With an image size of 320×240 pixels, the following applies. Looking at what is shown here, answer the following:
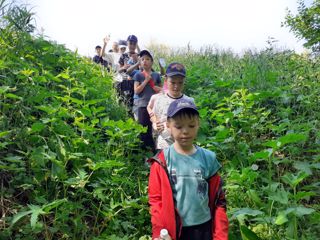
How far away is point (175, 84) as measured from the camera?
3.62 m

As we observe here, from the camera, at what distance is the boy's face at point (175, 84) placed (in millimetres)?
3580

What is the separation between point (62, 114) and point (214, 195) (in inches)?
66.8

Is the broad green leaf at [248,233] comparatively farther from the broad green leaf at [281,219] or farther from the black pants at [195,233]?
the black pants at [195,233]

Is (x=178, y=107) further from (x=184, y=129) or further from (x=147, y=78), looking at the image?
(x=147, y=78)

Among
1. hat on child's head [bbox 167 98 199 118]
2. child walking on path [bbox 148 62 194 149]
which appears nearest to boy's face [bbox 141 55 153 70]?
child walking on path [bbox 148 62 194 149]

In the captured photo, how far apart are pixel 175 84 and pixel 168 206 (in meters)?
1.78

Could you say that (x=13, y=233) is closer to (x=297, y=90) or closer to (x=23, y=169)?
(x=23, y=169)

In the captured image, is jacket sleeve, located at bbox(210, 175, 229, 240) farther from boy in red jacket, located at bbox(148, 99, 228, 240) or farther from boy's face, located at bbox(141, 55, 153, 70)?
boy's face, located at bbox(141, 55, 153, 70)

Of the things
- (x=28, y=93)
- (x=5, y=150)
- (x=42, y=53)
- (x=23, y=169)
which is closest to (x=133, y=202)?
(x=23, y=169)

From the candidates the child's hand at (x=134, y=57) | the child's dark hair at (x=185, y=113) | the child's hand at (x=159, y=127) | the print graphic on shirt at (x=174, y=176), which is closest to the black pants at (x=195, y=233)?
the print graphic on shirt at (x=174, y=176)

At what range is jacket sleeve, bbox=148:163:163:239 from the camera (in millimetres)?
2051

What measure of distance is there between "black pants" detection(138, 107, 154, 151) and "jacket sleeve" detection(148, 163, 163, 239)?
7.77 feet

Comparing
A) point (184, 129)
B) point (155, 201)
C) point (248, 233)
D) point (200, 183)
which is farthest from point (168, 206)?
point (248, 233)

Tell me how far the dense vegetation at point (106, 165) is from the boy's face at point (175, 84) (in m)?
0.51
